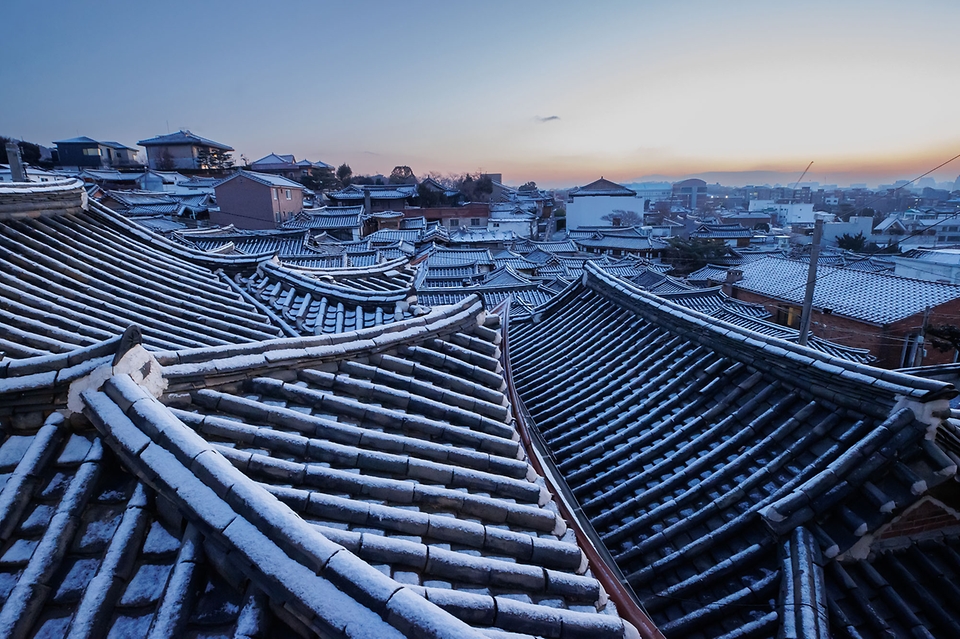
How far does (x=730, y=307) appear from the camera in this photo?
24.5m

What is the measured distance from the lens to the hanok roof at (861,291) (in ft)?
72.8

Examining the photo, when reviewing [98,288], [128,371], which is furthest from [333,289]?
[128,371]

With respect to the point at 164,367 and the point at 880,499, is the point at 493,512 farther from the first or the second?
the point at 880,499

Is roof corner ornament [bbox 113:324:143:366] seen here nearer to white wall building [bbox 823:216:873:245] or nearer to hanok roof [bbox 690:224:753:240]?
hanok roof [bbox 690:224:753:240]

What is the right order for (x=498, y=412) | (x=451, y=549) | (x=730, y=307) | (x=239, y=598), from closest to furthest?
(x=239, y=598) < (x=451, y=549) < (x=498, y=412) < (x=730, y=307)

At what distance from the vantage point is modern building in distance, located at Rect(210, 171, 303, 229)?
140ft

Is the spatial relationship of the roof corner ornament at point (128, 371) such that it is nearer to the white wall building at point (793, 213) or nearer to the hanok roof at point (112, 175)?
the hanok roof at point (112, 175)

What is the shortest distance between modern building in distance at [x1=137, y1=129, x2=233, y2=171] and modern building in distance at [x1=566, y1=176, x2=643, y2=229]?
51058mm

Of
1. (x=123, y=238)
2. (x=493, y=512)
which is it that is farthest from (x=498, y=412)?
(x=123, y=238)

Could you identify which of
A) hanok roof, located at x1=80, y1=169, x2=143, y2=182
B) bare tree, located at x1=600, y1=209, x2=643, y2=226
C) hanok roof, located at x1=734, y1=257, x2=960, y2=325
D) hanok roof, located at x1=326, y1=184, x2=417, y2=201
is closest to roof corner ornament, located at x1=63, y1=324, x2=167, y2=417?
hanok roof, located at x1=734, y1=257, x2=960, y2=325

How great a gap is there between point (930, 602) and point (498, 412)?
12.0 feet

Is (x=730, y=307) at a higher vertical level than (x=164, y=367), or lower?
lower

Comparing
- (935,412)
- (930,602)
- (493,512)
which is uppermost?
(935,412)

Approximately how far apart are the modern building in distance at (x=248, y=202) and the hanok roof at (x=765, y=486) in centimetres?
4264
